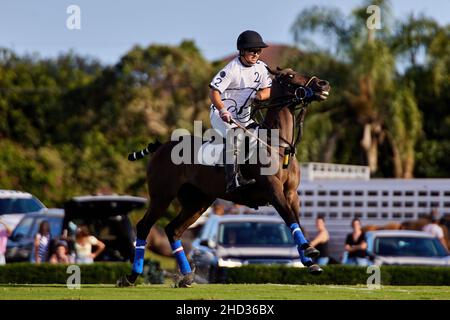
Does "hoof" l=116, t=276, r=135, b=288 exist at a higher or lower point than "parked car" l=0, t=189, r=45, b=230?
lower

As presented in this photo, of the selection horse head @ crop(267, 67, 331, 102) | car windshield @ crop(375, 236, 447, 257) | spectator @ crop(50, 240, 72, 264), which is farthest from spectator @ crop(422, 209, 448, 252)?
horse head @ crop(267, 67, 331, 102)

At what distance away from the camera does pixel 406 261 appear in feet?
75.0

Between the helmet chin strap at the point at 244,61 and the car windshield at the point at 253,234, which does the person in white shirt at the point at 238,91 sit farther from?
the car windshield at the point at 253,234

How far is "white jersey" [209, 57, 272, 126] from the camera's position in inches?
555

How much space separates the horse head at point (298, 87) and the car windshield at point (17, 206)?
641 inches

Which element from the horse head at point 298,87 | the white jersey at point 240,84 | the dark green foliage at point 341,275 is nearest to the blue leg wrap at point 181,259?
the white jersey at point 240,84

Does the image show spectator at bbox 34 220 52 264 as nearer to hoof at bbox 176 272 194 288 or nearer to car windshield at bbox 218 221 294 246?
car windshield at bbox 218 221 294 246

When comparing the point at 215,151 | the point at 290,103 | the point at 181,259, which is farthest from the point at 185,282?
the point at 290,103

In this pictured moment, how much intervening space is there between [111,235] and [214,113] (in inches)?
425

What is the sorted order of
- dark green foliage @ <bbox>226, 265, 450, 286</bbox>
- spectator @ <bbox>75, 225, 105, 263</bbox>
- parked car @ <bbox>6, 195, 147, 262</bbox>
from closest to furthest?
dark green foliage @ <bbox>226, 265, 450, 286</bbox>
spectator @ <bbox>75, 225, 105, 263</bbox>
parked car @ <bbox>6, 195, 147, 262</bbox>

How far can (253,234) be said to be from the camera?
74.5ft
